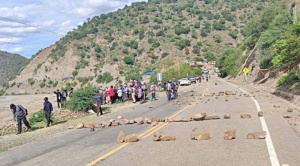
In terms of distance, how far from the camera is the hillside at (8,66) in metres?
167

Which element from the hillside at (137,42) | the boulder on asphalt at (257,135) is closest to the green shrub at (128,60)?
the hillside at (137,42)

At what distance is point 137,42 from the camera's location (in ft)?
465

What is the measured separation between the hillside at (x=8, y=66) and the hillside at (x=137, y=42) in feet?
20.1

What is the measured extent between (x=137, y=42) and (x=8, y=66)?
2724 inches

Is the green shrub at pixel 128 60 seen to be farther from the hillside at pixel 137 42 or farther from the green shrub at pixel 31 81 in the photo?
the green shrub at pixel 31 81

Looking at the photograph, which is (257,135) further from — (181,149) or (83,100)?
(83,100)

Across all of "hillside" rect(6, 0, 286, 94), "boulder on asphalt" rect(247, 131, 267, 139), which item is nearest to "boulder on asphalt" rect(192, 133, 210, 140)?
"boulder on asphalt" rect(247, 131, 267, 139)

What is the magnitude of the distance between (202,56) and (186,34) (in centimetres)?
983

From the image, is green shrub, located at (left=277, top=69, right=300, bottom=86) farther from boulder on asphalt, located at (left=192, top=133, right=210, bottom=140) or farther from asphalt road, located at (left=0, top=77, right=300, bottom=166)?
boulder on asphalt, located at (left=192, top=133, right=210, bottom=140)

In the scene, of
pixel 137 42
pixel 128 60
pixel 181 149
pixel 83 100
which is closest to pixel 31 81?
pixel 128 60

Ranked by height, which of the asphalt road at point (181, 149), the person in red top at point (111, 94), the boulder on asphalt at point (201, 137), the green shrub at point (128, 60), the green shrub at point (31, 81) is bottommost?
the asphalt road at point (181, 149)

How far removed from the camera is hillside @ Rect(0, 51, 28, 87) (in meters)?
167

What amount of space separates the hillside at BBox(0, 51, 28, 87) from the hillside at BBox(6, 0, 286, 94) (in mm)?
6121

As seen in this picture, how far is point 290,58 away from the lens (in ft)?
95.7
